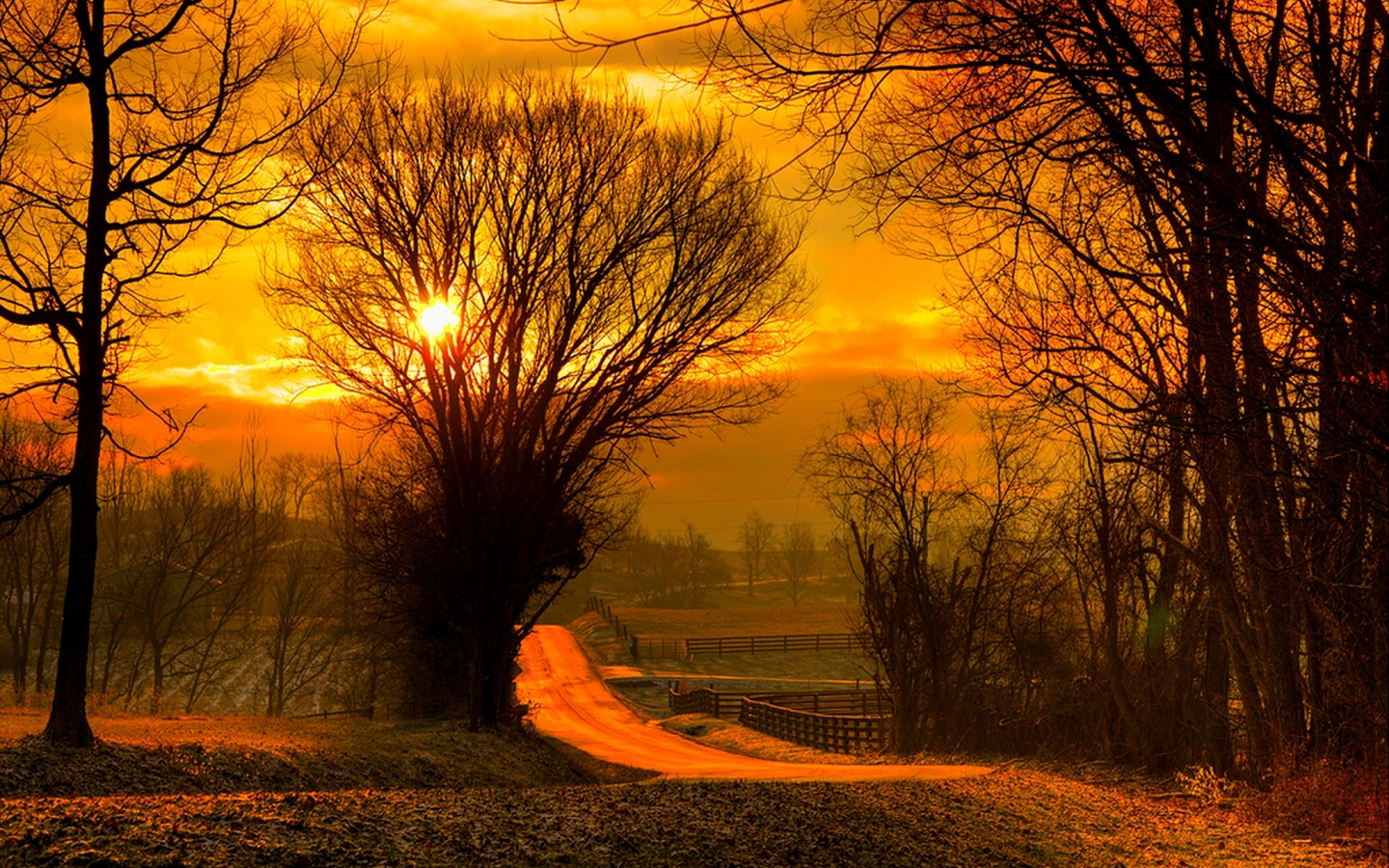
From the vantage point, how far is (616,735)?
40.4 m

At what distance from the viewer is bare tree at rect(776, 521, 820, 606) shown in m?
142

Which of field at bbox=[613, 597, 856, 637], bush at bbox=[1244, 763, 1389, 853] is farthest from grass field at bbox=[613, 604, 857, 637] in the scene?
bush at bbox=[1244, 763, 1389, 853]

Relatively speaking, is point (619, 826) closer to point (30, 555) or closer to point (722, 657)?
point (30, 555)

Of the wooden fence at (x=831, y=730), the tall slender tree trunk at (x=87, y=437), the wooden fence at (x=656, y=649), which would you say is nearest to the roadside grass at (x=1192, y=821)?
the tall slender tree trunk at (x=87, y=437)

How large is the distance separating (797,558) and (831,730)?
360ft

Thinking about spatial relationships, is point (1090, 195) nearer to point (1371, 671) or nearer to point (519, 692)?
point (1371, 671)

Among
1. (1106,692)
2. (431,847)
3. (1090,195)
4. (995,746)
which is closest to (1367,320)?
(1090,195)

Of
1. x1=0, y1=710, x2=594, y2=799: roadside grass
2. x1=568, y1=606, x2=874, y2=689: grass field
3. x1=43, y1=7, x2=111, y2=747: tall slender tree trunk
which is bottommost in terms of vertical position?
x1=568, y1=606, x2=874, y2=689: grass field

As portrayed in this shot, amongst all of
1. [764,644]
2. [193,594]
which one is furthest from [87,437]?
[764,644]

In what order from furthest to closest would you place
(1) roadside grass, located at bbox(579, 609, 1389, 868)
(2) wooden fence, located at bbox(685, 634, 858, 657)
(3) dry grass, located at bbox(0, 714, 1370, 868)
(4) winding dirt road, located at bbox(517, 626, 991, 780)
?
(2) wooden fence, located at bbox(685, 634, 858, 657)
(4) winding dirt road, located at bbox(517, 626, 991, 780)
(1) roadside grass, located at bbox(579, 609, 1389, 868)
(3) dry grass, located at bbox(0, 714, 1370, 868)

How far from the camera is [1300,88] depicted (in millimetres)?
10000

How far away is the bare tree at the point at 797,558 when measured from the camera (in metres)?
142

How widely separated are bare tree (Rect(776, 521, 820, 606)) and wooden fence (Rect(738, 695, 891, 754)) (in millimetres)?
94630

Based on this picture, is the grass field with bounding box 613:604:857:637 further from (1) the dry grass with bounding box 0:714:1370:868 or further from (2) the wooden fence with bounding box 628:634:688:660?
(1) the dry grass with bounding box 0:714:1370:868
